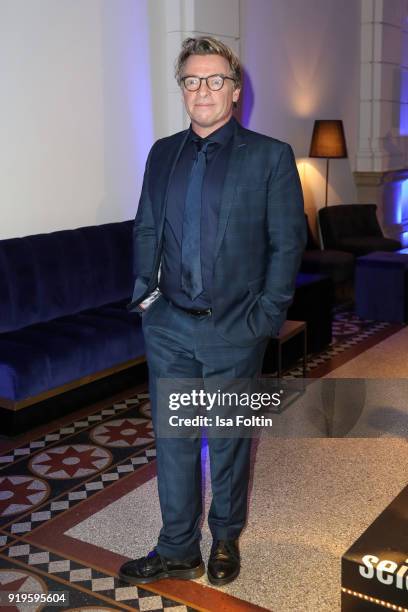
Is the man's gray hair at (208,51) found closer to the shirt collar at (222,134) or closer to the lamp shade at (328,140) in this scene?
the shirt collar at (222,134)

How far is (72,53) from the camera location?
18.2 ft

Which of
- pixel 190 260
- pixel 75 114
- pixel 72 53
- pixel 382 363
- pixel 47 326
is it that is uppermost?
pixel 72 53

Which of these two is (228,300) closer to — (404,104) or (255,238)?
(255,238)

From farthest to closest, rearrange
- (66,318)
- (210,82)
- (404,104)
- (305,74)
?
(404,104) < (305,74) < (66,318) < (210,82)

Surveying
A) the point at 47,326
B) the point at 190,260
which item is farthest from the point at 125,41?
the point at 190,260

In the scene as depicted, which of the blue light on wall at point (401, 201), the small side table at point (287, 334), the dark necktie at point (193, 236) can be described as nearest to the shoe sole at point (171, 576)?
the dark necktie at point (193, 236)

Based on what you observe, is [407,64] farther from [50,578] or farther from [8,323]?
[50,578]

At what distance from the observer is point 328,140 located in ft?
27.3

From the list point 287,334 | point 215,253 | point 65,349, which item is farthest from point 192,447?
point 287,334

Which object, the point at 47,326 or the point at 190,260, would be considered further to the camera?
the point at 47,326

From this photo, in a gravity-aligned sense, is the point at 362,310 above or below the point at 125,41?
below

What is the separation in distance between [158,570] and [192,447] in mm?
492

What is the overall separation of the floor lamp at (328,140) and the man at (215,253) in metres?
5.75

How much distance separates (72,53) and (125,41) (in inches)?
24.3
